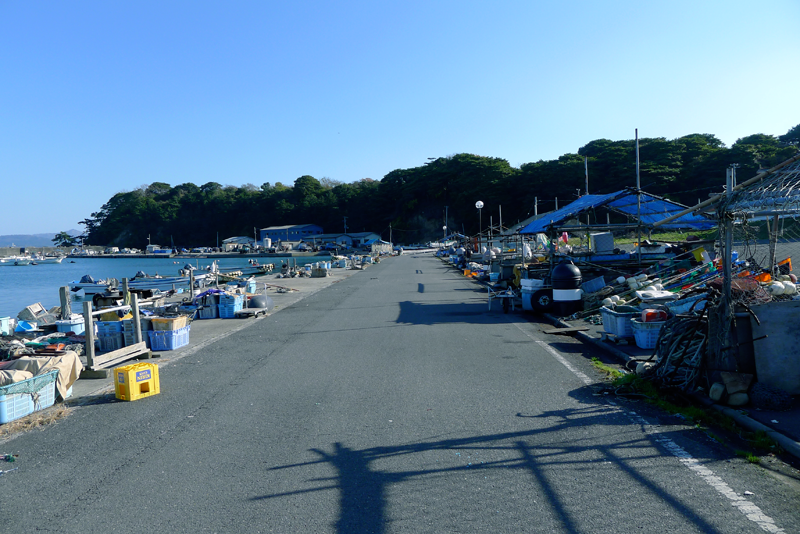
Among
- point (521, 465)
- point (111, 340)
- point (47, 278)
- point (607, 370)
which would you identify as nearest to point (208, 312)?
point (111, 340)

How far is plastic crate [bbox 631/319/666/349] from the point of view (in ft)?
28.7

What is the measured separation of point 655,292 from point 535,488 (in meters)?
8.00

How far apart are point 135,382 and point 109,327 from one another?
164 inches

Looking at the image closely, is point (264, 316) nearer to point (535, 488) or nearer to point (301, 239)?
point (535, 488)

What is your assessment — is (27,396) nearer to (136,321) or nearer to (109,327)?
(136,321)

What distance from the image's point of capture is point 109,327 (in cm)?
1040

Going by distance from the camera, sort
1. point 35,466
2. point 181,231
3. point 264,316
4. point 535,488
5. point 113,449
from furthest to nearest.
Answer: point 181,231
point 264,316
point 113,449
point 35,466
point 535,488

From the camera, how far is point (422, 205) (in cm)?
12262

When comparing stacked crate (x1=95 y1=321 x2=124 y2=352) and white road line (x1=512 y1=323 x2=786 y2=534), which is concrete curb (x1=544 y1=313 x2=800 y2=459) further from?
stacked crate (x1=95 y1=321 x2=124 y2=352)

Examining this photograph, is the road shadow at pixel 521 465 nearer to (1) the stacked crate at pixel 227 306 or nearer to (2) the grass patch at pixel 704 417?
(2) the grass patch at pixel 704 417

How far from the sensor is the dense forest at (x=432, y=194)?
7169 cm

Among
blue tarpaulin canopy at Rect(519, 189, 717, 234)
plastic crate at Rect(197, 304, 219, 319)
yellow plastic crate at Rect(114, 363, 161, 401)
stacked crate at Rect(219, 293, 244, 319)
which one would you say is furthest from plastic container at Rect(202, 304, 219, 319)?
blue tarpaulin canopy at Rect(519, 189, 717, 234)

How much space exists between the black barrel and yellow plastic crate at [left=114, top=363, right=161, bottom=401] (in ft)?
32.0

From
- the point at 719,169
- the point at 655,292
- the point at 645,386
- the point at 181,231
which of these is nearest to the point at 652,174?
the point at 719,169
